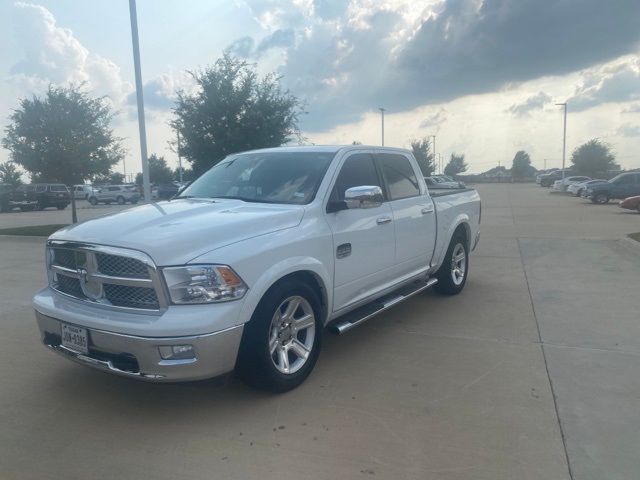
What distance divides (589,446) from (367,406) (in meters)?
1.47

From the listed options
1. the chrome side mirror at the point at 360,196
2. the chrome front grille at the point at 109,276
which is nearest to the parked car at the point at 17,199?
the chrome front grille at the point at 109,276

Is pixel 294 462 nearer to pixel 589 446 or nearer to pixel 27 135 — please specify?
pixel 589 446

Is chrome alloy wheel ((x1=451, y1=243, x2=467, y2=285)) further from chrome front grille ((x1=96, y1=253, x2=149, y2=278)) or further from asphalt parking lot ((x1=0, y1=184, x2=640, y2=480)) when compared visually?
→ chrome front grille ((x1=96, y1=253, x2=149, y2=278))

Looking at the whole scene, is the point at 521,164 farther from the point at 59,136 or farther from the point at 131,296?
the point at 131,296

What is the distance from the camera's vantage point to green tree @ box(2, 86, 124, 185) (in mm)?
15641

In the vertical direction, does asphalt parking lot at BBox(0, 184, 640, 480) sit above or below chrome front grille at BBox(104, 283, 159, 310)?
below

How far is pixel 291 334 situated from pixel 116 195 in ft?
135

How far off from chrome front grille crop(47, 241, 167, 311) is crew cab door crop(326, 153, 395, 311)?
1.64 meters

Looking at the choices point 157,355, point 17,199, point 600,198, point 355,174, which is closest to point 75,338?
point 157,355

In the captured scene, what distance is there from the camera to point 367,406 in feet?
12.9

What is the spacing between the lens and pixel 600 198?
95.1 feet

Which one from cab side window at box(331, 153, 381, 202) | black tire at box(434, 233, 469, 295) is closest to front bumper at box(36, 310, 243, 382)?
cab side window at box(331, 153, 381, 202)

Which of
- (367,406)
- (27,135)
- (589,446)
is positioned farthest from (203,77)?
(589,446)

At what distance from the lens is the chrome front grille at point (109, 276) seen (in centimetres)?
357
